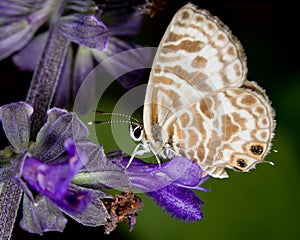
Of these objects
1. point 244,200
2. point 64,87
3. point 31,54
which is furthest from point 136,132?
point 244,200

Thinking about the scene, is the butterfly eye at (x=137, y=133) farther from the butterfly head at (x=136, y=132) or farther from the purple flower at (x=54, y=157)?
the purple flower at (x=54, y=157)

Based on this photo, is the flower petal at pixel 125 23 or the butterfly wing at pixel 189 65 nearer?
the butterfly wing at pixel 189 65

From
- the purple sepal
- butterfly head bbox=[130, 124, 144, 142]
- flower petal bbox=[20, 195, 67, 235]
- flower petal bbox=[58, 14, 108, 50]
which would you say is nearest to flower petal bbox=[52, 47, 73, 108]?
the purple sepal

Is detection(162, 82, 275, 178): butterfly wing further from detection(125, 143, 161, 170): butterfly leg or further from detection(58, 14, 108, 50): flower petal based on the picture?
detection(58, 14, 108, 50): flower petal

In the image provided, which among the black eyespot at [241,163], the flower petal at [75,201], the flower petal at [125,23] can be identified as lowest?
the black eyespot at [241,163]

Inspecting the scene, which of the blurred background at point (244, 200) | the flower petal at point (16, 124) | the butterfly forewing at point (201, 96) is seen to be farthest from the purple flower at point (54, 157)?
the blurred background at point (244, 200)

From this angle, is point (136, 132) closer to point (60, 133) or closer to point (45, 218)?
point (60, 133)

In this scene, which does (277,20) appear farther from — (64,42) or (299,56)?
(64,42)

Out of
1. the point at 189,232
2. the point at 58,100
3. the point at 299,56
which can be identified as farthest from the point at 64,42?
the point at 299,56
